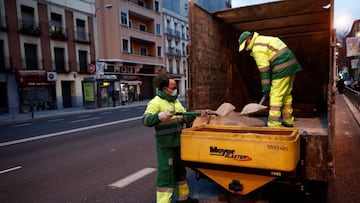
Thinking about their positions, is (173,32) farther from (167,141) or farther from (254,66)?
(167,141)

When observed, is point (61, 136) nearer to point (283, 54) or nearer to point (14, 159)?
point (14, 159)

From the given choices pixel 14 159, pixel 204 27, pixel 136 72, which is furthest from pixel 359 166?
pixel 136 72

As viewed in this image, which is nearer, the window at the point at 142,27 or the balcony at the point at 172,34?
the window at the point at 142,27

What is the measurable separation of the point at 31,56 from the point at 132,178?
22.2 metres

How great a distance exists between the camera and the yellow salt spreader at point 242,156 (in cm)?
230

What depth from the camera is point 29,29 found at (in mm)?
22531

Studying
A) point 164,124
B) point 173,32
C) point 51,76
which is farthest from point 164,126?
point 173,32

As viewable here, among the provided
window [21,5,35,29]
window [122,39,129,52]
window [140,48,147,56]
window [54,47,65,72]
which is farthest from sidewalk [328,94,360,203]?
window [140,48,147,56]

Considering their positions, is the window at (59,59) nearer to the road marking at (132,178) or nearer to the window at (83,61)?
the window at (83,61)

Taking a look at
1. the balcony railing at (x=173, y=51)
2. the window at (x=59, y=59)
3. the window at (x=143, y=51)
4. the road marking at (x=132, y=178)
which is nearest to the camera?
the road marking at (x=132, y=178)

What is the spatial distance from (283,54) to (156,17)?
113 feet

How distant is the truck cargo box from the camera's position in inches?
120

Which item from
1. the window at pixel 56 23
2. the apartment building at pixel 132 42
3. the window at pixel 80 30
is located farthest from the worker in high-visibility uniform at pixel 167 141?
the window at pixel 80 30

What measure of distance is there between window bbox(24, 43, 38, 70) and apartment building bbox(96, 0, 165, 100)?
253 inches
